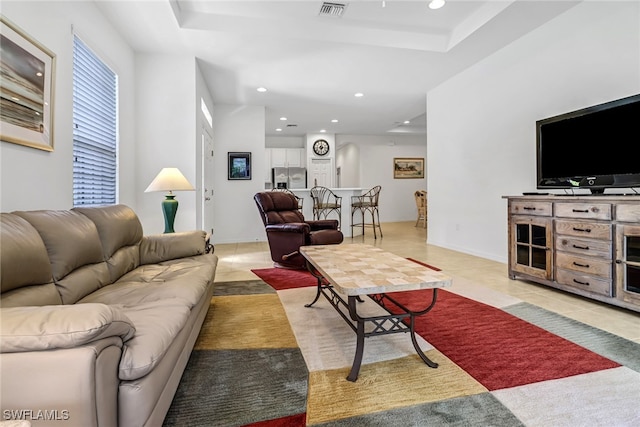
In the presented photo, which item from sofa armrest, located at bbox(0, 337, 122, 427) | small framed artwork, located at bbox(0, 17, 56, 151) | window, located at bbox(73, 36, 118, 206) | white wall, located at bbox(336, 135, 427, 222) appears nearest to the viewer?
sofa armrest, located at bbox(0, 337, 122, 427)

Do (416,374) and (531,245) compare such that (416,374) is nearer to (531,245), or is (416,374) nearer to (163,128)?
(531,245)

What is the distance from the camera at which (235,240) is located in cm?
643

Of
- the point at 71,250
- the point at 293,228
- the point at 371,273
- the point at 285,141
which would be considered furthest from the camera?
the point at 285,141

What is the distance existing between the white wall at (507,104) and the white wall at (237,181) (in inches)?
127

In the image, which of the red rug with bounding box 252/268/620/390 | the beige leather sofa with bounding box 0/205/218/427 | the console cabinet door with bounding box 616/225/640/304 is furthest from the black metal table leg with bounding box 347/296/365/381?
the console cabinet door with bounding box 616/225/640/304

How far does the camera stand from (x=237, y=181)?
6.39 m

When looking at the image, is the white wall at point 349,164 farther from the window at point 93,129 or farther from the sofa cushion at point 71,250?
the sofa cushion at point 71,250

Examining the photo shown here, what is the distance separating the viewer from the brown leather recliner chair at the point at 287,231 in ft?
12.8

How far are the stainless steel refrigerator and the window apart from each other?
20.2 ft

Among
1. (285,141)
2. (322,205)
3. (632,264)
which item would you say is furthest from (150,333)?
(285,141)

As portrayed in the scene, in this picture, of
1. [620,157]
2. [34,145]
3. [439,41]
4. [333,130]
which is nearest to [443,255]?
[620,157]

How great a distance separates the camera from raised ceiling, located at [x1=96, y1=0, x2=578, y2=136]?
129 inches

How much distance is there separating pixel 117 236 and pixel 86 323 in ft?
Answer: 4.78

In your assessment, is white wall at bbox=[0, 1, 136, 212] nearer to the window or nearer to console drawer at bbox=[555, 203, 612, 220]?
the window
